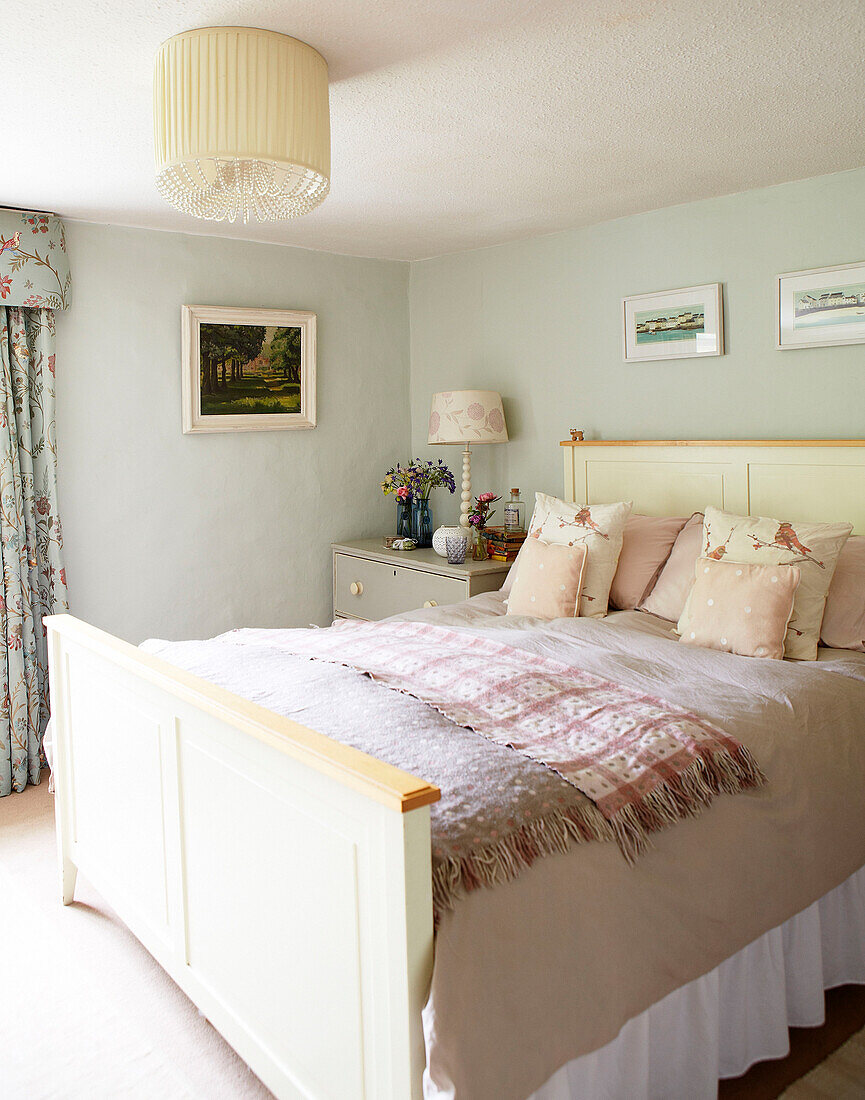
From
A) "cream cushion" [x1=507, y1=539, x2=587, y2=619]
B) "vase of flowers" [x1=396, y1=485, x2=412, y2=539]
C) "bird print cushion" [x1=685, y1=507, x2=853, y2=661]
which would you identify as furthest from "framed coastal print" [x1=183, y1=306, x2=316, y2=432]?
"bird print cushion" [x1=685, y1=507, x2=853, y2=661]

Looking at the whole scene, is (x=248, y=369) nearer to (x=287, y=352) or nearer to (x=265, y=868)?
(x=287, y=352)

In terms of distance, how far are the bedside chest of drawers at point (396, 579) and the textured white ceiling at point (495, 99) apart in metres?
1.52

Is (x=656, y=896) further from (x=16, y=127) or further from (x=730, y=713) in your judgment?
(x=16, y=127)

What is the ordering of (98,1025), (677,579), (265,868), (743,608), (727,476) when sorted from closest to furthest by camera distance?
(265,868) < (98,1025) < (743,608) < (677,579) < (727,476)

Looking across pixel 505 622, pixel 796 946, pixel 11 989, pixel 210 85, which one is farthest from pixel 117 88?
pixel 796 946

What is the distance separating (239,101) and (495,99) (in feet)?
2.55

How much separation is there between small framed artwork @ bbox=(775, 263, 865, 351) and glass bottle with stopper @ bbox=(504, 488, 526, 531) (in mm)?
1433

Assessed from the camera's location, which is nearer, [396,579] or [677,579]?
[677,579]

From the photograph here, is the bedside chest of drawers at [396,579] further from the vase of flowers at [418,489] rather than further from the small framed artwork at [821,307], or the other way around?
the small framed artwork at [821,307]

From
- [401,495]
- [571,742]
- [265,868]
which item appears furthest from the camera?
[401,495]

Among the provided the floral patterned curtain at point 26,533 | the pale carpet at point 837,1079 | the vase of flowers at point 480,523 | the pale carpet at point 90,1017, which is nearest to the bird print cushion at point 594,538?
the vase of flowers at point 480,523

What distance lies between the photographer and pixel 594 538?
3.29m

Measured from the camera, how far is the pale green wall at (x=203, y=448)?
12.7 ft

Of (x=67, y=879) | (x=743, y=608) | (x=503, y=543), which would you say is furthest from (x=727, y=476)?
(x=67, y=879)
